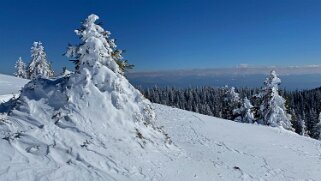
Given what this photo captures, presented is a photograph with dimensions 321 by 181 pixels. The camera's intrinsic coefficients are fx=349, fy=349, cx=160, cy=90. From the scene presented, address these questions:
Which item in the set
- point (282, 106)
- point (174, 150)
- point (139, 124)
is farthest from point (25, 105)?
point (282, 106)

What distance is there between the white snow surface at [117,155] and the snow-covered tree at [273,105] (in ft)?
67.9

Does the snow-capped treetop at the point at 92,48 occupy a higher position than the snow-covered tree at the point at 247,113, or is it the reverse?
the snow-capped treetop at the point at 92,48

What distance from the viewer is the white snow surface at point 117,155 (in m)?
10.3

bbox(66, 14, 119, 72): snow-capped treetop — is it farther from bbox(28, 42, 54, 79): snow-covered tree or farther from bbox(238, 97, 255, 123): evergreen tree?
bbox(28, 42, 54, 79): snow-covered tree

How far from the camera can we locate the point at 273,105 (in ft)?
125

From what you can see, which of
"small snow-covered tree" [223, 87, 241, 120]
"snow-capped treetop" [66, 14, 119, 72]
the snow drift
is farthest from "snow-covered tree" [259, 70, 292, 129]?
"snow-capped treetop" [66, 14, 119, 72]

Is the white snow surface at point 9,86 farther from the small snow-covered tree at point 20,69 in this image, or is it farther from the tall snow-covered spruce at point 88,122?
the small snow-covered tree at point 20,69

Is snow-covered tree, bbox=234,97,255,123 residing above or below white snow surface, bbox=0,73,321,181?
below

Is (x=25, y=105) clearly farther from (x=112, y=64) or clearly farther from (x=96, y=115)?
(x=112, y=64)

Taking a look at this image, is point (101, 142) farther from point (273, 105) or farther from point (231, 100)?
point (231, 100)

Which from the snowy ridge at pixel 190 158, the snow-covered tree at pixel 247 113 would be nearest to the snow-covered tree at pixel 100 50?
the snowy ridge at pixel 190 158

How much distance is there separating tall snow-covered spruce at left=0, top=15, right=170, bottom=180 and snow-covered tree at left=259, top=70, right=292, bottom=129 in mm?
26349

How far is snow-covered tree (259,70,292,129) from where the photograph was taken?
37.5 metres

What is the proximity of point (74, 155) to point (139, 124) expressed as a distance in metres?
3.37
